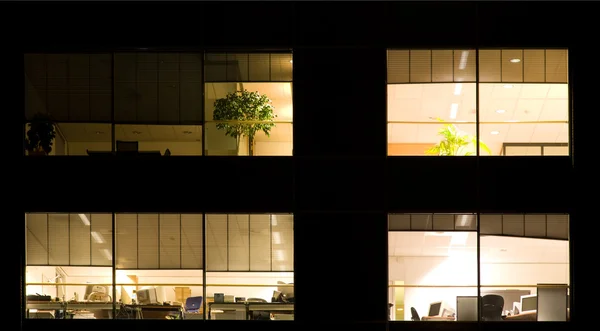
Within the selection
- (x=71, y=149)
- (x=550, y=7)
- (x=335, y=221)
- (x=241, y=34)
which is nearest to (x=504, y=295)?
(x=335, y=221)

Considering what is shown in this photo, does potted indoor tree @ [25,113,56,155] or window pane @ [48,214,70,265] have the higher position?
potted indoor tree @ [25,113,56,155]

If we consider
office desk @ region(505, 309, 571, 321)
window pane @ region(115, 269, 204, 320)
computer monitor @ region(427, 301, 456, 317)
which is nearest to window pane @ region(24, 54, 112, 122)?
window pane @ region(115, 269, 204, 320)

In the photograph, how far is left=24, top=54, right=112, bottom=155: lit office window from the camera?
1127cm

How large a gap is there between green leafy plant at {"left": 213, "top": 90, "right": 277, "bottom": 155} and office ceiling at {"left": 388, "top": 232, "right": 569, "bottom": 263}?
9.34 feet

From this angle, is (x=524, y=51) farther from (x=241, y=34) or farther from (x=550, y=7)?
(x=241, y=34)

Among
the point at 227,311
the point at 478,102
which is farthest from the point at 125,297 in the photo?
the point at 478,102

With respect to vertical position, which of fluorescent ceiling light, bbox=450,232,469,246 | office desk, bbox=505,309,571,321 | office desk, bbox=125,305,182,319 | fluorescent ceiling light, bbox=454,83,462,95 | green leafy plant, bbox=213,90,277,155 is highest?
fluorescent ceiling light, bbox=454,83,462,95

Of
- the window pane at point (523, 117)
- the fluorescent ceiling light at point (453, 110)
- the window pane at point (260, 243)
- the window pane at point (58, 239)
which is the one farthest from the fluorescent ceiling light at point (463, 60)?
the window pane at point (58, 239)

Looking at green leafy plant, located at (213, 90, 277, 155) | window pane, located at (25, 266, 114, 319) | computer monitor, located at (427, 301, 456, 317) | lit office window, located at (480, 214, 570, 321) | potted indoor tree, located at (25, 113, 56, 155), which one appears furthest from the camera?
potted indoor tree, located at (25, 113, 56, 155)

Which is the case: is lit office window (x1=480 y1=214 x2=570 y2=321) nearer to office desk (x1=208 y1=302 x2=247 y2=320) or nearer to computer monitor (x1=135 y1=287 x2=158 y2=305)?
office desk (x1=208 y1=302 x2=247 y2=320)

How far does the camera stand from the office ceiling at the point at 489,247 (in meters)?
10.8

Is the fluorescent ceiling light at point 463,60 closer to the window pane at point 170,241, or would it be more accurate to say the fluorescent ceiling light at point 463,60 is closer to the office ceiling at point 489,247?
the office ceiling at point 489,247

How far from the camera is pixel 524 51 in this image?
11.2 metres

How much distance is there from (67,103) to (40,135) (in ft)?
2.33
